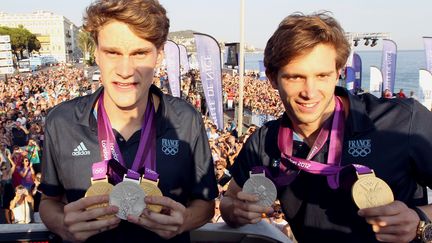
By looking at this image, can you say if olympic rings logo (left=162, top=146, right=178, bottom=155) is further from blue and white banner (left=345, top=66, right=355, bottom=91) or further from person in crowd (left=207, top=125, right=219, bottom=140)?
blue and white banner (left=345, top=66, right=355, bottom=91)

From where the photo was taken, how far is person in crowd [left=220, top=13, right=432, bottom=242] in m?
2.11

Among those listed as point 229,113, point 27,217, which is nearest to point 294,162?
point 27,217

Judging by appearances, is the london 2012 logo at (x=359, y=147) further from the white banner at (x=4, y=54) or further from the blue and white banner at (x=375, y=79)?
the blue and white banner at (x=375, y=79)

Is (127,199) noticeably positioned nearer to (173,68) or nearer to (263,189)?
(263,189)

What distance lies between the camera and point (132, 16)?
2023 mm

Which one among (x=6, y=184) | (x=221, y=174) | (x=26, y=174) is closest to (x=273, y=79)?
(x=221, y=174)

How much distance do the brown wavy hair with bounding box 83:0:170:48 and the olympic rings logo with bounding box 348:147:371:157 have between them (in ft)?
3.84

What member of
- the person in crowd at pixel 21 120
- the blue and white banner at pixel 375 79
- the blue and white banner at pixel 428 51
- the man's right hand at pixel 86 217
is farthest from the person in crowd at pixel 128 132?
the blue and white banner at pixel 375 79

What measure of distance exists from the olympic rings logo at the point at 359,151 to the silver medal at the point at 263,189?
453 millimetres

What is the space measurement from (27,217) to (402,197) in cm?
584

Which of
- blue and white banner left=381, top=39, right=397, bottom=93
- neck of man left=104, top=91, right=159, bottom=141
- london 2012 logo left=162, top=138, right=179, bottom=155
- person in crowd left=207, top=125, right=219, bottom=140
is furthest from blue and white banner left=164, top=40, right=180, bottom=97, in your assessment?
london 2012 logo left=162, top=138, right=179, bottom=155

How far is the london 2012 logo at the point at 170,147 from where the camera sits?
7.39ft

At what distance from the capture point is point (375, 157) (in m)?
2.18

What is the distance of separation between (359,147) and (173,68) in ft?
44.5
